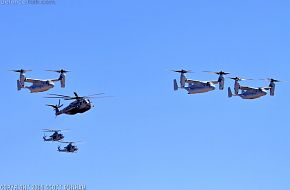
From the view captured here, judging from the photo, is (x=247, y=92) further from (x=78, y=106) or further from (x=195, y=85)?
(x=78, y=106)

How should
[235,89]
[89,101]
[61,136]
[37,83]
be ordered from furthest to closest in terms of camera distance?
[61,136], [235,89], [37,83], [89,101]

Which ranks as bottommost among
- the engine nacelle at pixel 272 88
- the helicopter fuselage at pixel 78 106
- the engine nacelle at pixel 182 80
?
the helicopter fuselage at pixel 78 106

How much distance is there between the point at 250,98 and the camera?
571ft

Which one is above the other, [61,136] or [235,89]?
[235,89]

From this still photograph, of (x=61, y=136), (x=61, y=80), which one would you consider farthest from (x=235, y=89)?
(x=61, y=136)

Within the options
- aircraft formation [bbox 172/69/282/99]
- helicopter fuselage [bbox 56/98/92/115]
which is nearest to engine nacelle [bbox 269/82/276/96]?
aircraft formation [bbox 172/69/282/99]

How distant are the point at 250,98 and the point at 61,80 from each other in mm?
40831

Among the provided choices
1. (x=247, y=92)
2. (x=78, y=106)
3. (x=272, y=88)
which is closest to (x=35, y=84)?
(x=78, y=106)

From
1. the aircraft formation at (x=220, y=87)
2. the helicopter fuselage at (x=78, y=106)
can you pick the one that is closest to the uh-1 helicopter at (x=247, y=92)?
the aircraft formation at (x=220, y=87)

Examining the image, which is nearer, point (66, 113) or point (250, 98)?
point (66, 113)

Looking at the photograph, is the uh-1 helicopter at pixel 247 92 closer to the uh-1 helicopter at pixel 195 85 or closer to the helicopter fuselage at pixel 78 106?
the uh-1 helicopter at pixel 195 85

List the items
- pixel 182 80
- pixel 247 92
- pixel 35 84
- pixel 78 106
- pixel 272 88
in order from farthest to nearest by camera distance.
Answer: pixel 272 88
pixel 247 92
pixel 182 80
pixel 35 84
pixel 78 106

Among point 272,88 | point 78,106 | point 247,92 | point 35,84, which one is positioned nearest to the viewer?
point 78,106

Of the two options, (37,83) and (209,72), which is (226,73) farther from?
(37,83)
